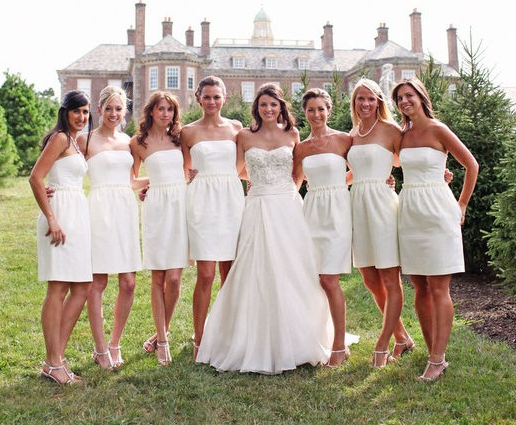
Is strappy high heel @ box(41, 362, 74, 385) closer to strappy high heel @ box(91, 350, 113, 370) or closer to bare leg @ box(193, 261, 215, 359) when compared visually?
strappy high heel @ box(91, 350, 113, 370)

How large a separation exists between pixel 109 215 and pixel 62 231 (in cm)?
52

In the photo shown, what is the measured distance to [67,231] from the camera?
4816 mm

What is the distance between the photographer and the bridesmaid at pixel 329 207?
17.2ft

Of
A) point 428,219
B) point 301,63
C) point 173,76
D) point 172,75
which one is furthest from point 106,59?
point 428,219

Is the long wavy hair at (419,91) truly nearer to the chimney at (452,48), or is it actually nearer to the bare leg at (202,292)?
the bare leg at (202,292)

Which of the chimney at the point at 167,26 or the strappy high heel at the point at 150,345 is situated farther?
the chimney at the point at 167,26

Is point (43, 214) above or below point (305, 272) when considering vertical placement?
above

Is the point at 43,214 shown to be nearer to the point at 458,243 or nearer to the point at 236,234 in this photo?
the point at 236,234

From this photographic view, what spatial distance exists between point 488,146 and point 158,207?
573 centimetres

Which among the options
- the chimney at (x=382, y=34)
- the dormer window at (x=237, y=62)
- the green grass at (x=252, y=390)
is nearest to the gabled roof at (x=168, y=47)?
the dormer window at (x=237, y=62)

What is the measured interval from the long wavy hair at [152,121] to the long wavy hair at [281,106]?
0.73 m

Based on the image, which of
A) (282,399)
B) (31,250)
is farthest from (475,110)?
(31,250)

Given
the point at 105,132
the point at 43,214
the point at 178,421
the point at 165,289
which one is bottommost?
the point at 178,421

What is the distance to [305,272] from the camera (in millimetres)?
5375
